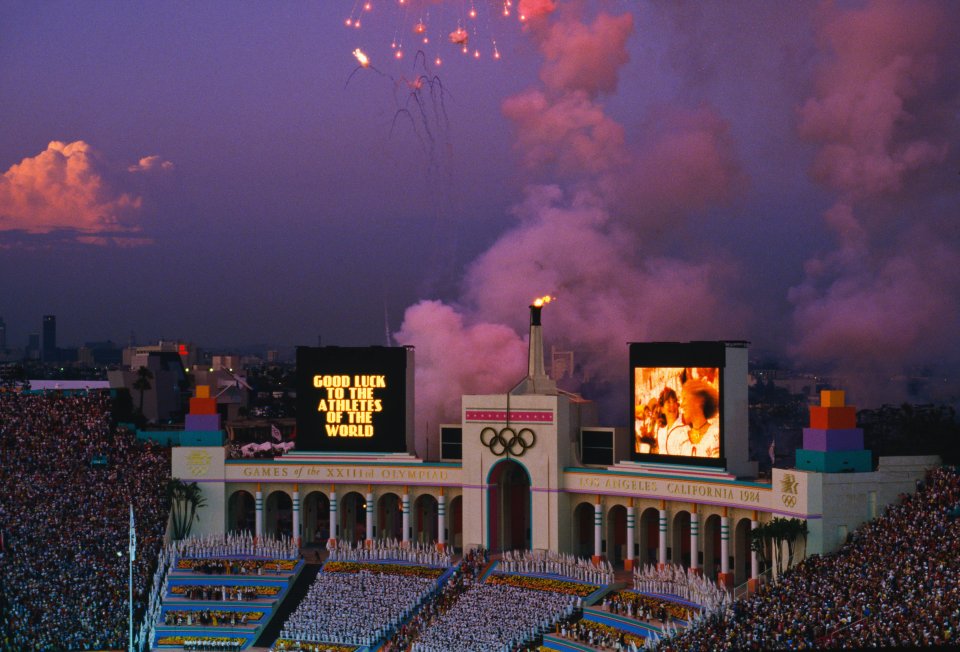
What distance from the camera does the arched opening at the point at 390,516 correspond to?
315 ft

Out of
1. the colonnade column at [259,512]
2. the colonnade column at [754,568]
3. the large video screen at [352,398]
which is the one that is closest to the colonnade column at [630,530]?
the colonnade column at [754,568]

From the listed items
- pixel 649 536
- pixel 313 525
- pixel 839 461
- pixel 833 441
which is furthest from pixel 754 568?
pixel 313 525

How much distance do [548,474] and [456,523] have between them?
10.7 metres

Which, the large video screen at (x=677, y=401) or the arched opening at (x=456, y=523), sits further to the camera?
the arched opening at (x=456, y=523)

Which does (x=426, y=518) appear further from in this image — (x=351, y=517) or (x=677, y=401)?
(x=677, y=401)

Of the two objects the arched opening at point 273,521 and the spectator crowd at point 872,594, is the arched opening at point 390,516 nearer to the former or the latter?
the arched opening at point 273,521

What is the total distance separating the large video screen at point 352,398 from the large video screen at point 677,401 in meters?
15.7

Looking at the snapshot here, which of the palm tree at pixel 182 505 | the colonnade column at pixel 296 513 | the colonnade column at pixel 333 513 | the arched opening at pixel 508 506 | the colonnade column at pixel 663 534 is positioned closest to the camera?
the colonnade column at pixel 663 534

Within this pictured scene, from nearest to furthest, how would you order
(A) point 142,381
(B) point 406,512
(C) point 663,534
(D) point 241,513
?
(C) point 663,534 < (B) point 406,512 < (D) point 241,513 < (A) point 142,381

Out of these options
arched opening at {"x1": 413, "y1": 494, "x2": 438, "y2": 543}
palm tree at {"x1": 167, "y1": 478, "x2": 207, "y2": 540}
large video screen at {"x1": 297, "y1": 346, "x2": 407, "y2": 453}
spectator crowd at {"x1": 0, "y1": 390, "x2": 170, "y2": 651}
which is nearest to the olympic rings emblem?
large video screen at {"x1": 297, "y1": 346, "x2": 407, "y2": 453}

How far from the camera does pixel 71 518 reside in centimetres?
8794

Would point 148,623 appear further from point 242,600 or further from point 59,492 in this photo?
point 59,492

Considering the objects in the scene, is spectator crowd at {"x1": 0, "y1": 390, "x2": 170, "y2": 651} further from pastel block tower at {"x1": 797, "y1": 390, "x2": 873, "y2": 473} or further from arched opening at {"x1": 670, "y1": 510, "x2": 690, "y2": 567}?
pastel block tower at {"x1": 797, "y1": 390, "x2": 873, "y2": 473}

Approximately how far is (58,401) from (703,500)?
4509 cm
